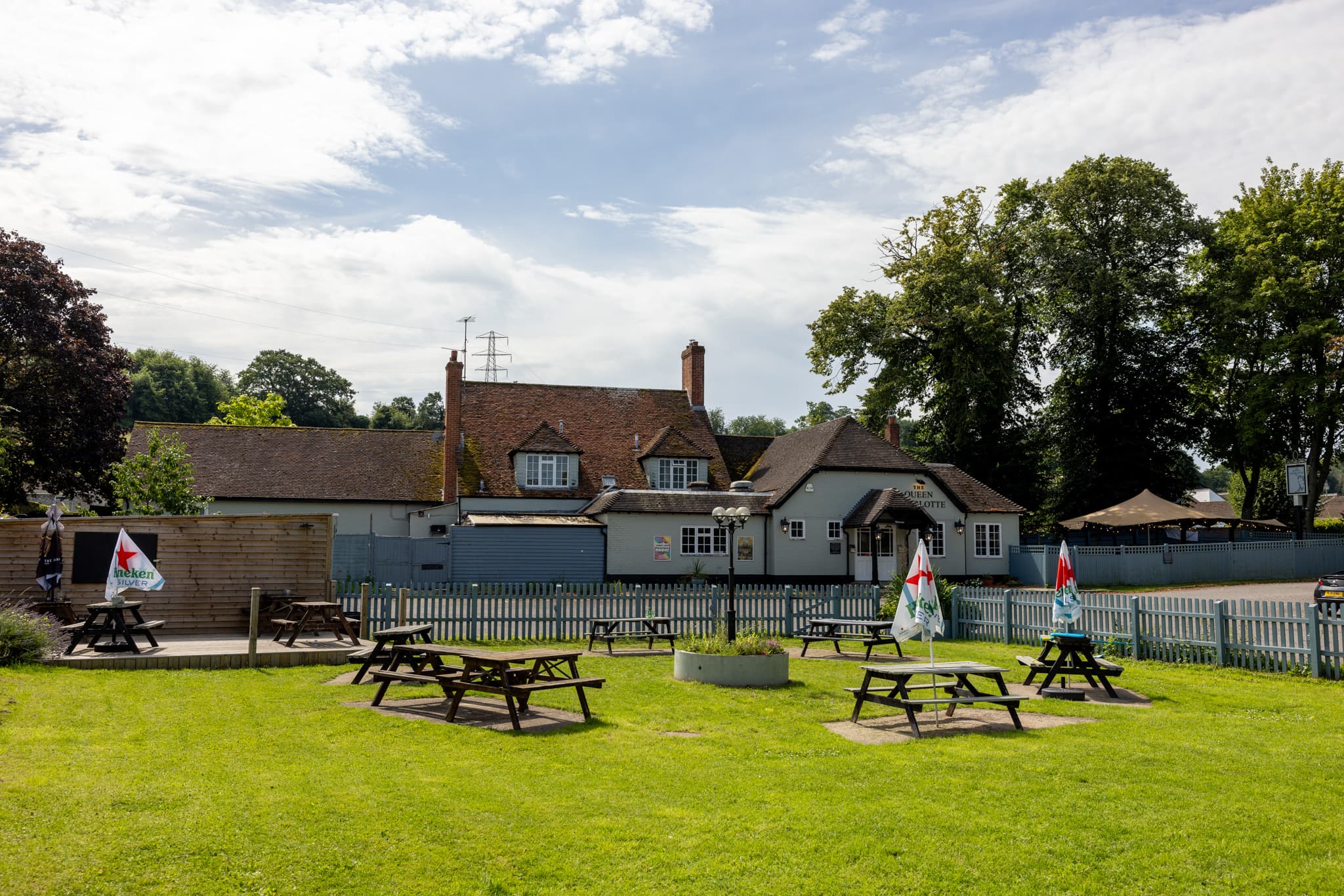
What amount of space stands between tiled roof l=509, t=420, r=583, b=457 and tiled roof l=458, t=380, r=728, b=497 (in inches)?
34.7

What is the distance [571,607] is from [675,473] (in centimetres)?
2155

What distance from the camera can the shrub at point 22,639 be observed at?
44.5 ft

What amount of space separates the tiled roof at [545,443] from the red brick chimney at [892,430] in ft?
50.1

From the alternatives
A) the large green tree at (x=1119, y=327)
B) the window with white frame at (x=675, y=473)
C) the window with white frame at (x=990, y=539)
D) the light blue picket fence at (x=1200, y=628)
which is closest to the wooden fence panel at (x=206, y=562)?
the light blue picket fence at (x=1200, y=628)

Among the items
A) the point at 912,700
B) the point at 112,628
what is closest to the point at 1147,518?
the point at 912,700

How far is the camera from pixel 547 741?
9945 millimetres

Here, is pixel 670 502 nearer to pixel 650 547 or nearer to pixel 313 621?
pixel 650 547

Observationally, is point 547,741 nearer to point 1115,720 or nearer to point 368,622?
point 1115,720

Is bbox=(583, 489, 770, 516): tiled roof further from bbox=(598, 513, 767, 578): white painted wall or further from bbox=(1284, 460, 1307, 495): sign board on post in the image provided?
bbox=(1284, 460, 1307, 495): sign board on post

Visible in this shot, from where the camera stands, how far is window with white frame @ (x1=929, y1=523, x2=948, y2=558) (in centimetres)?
3869

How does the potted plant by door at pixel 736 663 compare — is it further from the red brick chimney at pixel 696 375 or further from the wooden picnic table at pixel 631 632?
the red brick chimney at pixel 696 375

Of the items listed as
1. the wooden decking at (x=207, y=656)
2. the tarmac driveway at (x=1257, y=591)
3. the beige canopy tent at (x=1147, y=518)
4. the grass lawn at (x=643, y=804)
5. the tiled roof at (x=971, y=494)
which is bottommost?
the grass lawn at (x=643, y=804)

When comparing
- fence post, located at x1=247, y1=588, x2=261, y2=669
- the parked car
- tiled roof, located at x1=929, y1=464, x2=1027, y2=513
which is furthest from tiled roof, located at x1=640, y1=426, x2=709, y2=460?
fence post, located at x1=247, y1=588, x2=261, y2=669

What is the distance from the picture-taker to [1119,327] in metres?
48.8
